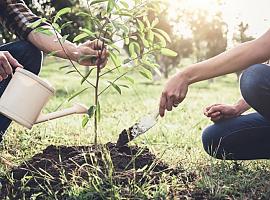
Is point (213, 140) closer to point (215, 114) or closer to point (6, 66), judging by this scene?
point (215, 114)

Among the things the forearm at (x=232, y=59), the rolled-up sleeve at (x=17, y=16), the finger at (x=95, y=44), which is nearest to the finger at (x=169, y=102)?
the forearm at (x=232, y=59)

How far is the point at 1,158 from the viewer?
2576mm

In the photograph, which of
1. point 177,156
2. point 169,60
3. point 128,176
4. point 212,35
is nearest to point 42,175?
point 128,176

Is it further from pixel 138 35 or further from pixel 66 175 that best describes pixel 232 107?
pixel 66 175

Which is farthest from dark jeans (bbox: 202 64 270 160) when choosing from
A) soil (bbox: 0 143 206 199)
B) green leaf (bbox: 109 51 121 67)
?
green leaf (bbox: 109 51 121 67)

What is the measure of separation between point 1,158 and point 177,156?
3.27ft

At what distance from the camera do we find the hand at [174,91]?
2.06 m

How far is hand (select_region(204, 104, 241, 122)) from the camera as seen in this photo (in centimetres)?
263

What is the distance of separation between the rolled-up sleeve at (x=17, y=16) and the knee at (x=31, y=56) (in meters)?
0.05

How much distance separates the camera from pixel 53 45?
2604 mm

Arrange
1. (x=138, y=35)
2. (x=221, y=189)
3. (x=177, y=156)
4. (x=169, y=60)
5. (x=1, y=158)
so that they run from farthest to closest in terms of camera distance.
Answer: (x=169, y=60), (x=177, y=156), (x=1, y=158), (x=138, y=35), (x=221, y=189)

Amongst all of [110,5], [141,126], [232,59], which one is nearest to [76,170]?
[141,126]

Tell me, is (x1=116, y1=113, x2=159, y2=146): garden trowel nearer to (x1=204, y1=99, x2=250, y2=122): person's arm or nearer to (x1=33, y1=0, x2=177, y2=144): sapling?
(x1=33, y1=0, x2=177, y2=144): sapling

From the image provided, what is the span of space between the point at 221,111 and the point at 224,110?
0.06 feet
